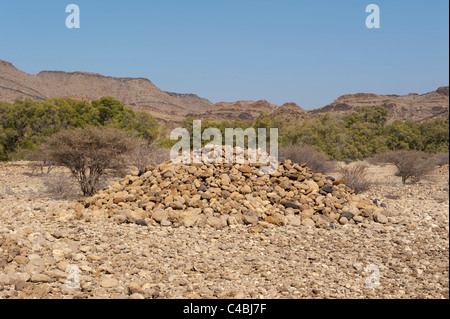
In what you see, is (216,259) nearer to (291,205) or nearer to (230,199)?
(230,199)

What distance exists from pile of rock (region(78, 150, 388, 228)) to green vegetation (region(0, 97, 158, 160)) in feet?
33.7

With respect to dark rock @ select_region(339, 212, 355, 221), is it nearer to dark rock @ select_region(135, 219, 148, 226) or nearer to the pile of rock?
the pile of rock

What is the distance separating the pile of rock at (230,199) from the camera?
7301mm

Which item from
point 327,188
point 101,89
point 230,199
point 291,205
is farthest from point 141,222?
point 101,89

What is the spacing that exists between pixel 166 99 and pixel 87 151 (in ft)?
311

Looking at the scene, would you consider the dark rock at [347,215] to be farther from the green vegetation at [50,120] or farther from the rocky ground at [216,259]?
the green vegetation at [50,120]

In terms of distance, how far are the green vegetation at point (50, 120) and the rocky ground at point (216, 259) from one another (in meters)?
12.3

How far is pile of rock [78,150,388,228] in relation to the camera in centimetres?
730

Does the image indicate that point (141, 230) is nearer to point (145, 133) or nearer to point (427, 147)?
point (145, 133)

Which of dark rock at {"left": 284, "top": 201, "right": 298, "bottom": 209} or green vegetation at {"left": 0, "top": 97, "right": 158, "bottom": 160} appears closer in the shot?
dark rock at {"left": 284, "top": 201, "right": 298, "bottom": 209}

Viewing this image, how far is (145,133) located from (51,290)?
2016cm

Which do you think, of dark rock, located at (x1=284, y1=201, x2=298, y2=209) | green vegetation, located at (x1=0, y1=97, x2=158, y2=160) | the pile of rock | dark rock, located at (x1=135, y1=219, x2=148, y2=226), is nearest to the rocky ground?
dark rock, located at (x1=135, y1=219, x2=148, y2=226)

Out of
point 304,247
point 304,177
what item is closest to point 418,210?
point 304,177

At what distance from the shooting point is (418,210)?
353 inches
